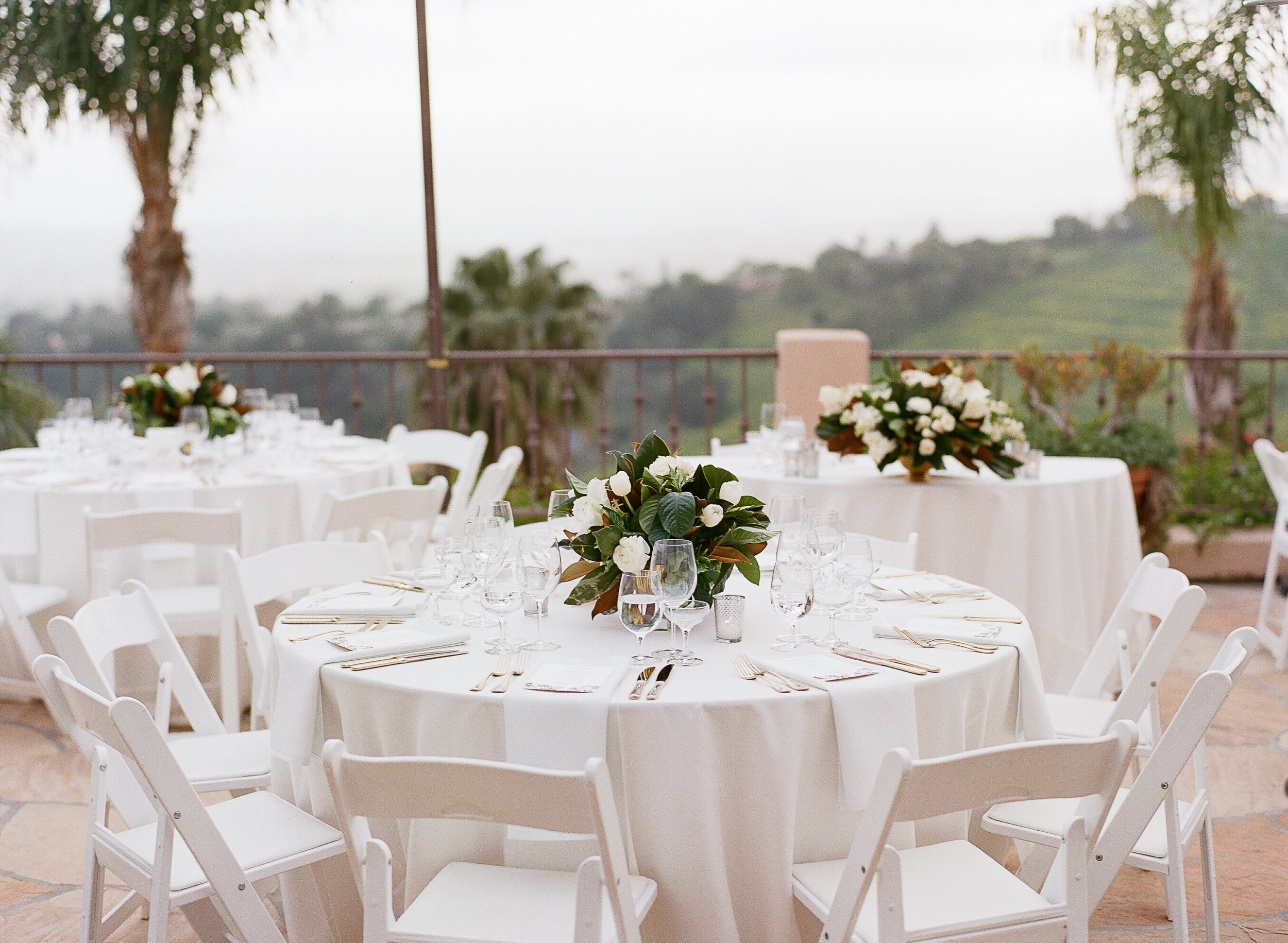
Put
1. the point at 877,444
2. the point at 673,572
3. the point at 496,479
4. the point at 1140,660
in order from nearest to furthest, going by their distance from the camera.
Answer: the point at 673,572 → the point at 1140,660 → the point at 877,444 → the point at 496,479

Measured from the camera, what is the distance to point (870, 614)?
2.55 m

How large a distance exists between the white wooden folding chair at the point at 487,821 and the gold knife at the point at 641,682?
11.9 inches

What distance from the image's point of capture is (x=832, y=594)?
7.39 ft

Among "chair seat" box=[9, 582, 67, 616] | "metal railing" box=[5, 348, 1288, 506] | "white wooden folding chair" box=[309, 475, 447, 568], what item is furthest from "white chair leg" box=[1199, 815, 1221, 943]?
"chair seat" box=[9, 582, 67, 616]

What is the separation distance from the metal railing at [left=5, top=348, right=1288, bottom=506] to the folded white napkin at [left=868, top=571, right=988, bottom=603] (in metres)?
1.09

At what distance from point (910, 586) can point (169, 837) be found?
1661 millimetres

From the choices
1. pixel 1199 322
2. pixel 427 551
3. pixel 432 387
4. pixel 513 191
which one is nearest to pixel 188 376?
pixel 427 551

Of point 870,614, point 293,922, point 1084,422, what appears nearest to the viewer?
point 293,922

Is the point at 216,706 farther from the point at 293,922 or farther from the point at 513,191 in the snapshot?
the point at 513,191

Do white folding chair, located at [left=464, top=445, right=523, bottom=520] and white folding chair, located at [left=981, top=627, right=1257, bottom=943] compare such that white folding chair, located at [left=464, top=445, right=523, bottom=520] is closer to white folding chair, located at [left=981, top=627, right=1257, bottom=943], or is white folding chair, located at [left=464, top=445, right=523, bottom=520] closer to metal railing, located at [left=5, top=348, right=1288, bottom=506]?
metal railing, located at [left=5, top=348, right=1288, bottom=506]

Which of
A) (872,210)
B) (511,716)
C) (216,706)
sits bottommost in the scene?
(216,706)

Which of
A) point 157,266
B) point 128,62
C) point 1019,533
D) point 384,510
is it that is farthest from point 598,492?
point 157,266

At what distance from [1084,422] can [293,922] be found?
5.25 meters

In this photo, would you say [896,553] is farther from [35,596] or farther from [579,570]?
[35,596]
